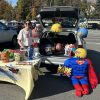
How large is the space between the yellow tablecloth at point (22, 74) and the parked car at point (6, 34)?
9.45 metres

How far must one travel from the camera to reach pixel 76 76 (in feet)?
26.5

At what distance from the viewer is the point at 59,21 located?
1213 cm

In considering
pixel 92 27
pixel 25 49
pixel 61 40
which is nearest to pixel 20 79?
pixel 25 49

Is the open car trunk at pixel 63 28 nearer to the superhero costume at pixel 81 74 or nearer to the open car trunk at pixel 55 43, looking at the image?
the open car trunk at pixel 55 43

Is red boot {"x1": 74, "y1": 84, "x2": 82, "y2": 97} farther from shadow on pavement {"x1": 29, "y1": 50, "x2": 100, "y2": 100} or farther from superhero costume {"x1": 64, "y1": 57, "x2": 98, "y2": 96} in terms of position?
shadow on pavement {"x1": 29, "y1": 50, "x2": 100, "y2": 100}

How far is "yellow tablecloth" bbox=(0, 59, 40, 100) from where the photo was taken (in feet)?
23.7

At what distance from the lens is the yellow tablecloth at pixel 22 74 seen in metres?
7.23

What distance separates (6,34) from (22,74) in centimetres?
1046

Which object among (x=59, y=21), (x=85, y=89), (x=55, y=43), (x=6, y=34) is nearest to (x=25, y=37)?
(x=55, y=43)

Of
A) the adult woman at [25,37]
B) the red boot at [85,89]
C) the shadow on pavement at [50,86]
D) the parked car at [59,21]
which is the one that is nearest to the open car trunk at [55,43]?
the parked car at [59,21]

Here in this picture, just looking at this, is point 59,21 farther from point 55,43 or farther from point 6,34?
point 6,34

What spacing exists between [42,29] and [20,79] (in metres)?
3.84

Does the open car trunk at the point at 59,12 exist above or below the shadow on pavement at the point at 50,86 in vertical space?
above

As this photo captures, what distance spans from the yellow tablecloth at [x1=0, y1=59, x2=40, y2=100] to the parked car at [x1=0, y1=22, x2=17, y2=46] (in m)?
9.45
